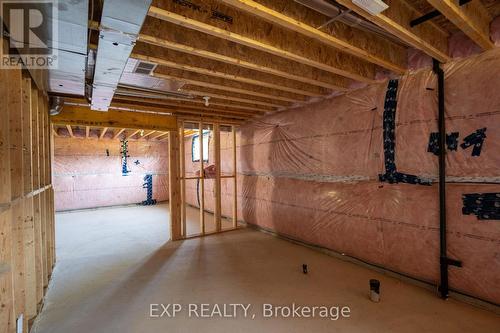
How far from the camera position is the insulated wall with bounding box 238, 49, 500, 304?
2.21 meters

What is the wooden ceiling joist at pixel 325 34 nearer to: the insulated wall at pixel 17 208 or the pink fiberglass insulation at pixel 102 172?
the insulated wall at pixel 17 208

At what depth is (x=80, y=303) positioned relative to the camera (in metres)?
2.40

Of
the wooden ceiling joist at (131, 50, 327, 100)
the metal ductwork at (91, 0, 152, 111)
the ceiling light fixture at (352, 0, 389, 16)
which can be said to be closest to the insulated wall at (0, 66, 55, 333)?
the metal ductwork at (91, 0, 152, 111)

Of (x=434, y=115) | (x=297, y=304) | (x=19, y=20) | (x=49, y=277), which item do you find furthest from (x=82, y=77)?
(x=434, y=115)

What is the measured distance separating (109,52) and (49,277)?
2790mm

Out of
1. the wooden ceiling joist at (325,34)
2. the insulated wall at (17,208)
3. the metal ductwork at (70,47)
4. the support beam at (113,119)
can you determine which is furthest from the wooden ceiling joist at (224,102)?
the wooden ceiling joist at (325,34)

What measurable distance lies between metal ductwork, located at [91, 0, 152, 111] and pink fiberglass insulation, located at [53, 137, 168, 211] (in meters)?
6.49

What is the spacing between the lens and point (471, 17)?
185 centimetres

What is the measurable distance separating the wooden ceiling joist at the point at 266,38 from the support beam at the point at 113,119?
2.75m

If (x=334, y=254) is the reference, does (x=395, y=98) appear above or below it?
above

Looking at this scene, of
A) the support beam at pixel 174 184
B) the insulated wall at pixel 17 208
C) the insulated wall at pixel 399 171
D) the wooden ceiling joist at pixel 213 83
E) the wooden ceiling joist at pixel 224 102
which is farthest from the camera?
the support beam at pixel 174 184

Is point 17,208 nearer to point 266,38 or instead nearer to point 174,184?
point 266,38

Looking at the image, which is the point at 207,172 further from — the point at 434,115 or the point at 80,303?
the point at 434,115

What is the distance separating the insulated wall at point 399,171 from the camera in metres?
2.21
